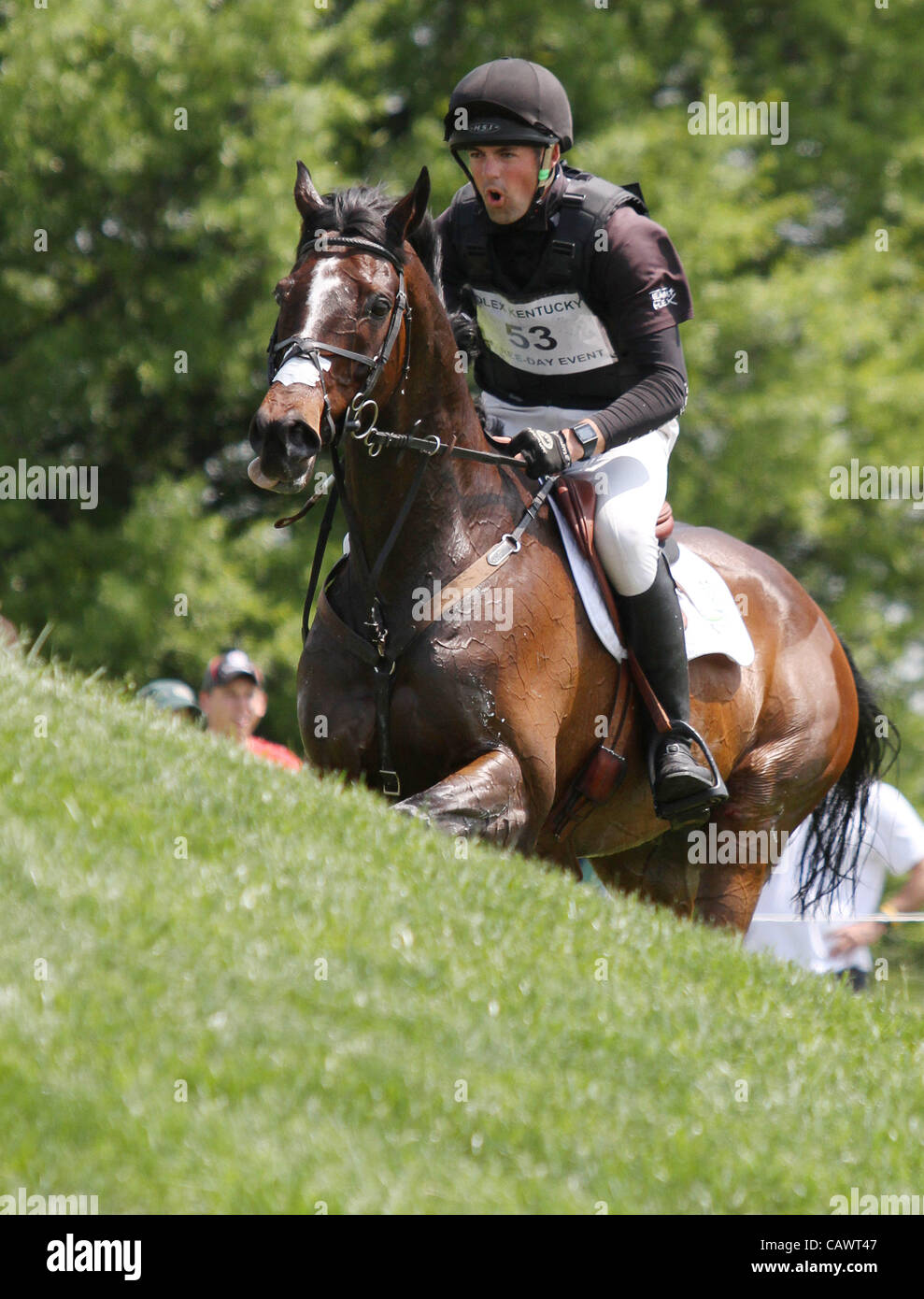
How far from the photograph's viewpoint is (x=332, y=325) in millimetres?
5656

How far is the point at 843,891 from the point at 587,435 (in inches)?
152

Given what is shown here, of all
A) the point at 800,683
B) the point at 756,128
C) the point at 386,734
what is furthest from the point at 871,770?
the point at 756,128

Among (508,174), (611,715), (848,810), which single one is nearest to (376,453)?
(508,174)

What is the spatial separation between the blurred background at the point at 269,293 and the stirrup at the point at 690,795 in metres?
8.44

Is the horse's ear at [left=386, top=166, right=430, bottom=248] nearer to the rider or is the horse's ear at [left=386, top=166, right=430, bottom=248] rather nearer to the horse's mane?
the horse's mane

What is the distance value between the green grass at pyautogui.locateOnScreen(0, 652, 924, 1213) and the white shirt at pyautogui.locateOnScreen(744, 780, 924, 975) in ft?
9.32

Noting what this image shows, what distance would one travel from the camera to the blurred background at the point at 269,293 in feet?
48.5

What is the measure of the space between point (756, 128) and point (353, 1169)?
16668 mm

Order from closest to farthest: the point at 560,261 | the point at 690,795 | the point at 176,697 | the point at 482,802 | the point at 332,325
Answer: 1. the point at 332,325
2. the point at 482,802
3. the point at 560,261
4. the point at 690,795
5. the point at 176,697

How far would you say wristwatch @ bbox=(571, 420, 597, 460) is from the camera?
6.35 m

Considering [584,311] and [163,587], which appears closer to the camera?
[584,311]

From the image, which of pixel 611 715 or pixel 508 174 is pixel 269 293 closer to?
pixel 508 174

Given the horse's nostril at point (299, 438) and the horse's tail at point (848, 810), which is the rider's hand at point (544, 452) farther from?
the horse's tail at point (848, 810)

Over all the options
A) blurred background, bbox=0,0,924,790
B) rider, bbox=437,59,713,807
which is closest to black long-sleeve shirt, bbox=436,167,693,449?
rider, bbox=437,59,713,807
